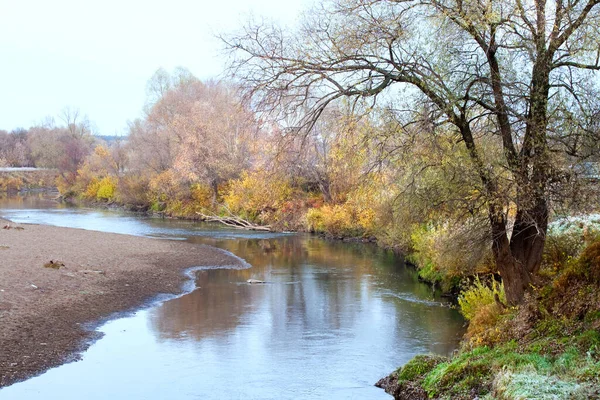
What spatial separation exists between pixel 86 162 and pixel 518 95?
84.6m

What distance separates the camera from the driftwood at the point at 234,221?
1975 inches

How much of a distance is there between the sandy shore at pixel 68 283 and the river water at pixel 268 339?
0.78 m

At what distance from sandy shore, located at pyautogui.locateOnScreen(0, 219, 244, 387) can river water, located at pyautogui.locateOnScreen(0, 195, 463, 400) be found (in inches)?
30.6

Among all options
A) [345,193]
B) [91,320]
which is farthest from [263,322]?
[345,193]

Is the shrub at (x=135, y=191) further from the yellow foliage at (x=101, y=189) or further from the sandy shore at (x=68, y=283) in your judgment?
the sandy shore at (x=68, y=283)

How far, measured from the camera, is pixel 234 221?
5434 cm

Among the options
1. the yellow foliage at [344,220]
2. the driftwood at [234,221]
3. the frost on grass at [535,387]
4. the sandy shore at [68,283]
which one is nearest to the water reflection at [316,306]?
the sandy shore at [68,283]

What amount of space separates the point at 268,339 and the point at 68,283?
8.60 metres

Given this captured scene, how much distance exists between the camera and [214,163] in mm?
56094

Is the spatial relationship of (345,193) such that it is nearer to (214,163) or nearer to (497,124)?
(214,163)

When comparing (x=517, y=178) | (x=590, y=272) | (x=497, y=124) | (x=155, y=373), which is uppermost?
(x=497, y=124)

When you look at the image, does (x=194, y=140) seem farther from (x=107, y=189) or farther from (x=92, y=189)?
(x=92, y=189)

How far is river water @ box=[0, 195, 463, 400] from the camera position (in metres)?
13.8

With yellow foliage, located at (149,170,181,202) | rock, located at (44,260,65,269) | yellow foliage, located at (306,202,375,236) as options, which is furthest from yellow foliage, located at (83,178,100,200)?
rock, located at (44,260,65,269)
